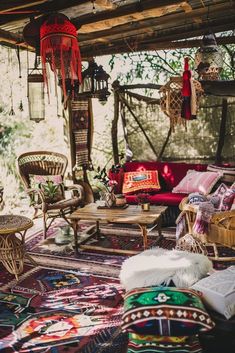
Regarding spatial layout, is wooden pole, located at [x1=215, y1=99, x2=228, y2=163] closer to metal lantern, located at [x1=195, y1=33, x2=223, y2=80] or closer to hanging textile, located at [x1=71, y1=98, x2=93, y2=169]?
metal lantern, located at [x1=195, y1=33, x2=223, y2=80]

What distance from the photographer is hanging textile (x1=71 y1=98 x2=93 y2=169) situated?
7285mm

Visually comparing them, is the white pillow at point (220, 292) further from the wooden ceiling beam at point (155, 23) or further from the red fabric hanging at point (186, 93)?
the wooden ceiling beam at point (155, 23)

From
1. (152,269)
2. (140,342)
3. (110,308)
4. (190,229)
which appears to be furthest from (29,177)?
(140,342)

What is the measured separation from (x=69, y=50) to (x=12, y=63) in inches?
233

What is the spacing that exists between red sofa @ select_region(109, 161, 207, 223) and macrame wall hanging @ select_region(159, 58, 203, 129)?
1034 mm

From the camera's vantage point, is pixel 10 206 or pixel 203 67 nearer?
pixel 203 67

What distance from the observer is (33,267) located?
492 cm

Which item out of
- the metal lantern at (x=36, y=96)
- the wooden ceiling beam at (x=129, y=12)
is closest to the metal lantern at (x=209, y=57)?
the wooden ceiling beam at (x=129, y=12)

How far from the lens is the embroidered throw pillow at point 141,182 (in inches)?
253

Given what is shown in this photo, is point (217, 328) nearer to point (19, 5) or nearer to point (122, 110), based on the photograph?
point (19, 5)

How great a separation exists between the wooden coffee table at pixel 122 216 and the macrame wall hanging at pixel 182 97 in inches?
50.6

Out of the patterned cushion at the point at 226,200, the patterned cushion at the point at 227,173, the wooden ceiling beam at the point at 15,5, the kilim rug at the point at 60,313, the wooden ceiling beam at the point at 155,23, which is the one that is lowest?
the kilim rug at the point at 60,313

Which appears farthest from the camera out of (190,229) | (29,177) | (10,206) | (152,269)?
(10,206)

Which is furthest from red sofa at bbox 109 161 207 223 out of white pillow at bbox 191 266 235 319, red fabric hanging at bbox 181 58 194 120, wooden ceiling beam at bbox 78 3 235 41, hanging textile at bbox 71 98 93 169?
white pillow at bbox 191 266 235 319
